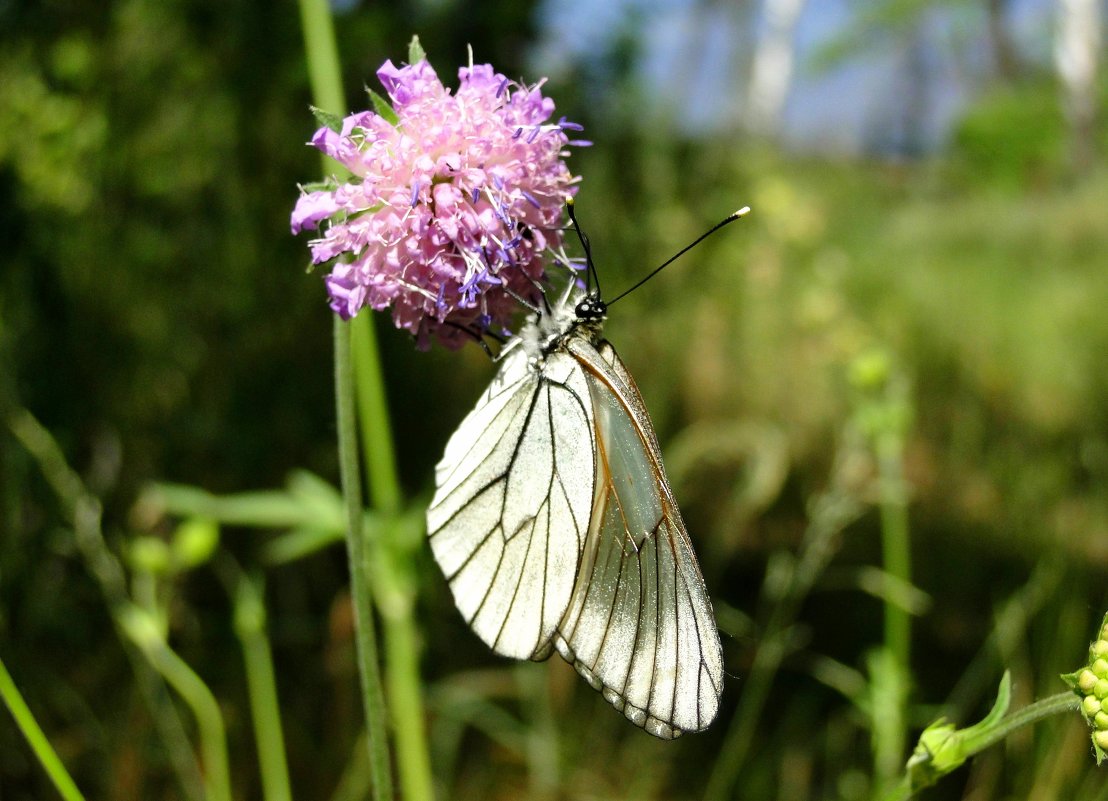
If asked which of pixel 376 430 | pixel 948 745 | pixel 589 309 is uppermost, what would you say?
pixel 589 309

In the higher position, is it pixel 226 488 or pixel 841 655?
pixel 226 488

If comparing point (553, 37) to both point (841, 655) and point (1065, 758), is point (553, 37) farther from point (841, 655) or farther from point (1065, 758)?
point (1065, 758)

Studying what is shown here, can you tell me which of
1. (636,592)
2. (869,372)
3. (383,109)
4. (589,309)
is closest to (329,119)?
(383,109)

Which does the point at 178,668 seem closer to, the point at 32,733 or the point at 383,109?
the point at 32,733

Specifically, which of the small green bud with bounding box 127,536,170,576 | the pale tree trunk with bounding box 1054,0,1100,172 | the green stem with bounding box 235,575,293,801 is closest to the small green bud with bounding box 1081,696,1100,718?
the green stem with bounding box 235,575,293,801

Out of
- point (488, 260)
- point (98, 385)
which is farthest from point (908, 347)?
point (488, 260)

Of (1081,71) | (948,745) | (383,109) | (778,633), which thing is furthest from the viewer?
(1081,71)

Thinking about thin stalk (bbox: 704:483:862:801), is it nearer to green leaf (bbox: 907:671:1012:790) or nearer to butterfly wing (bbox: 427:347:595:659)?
butterfly wing (bbox: 427:347:595:659)
